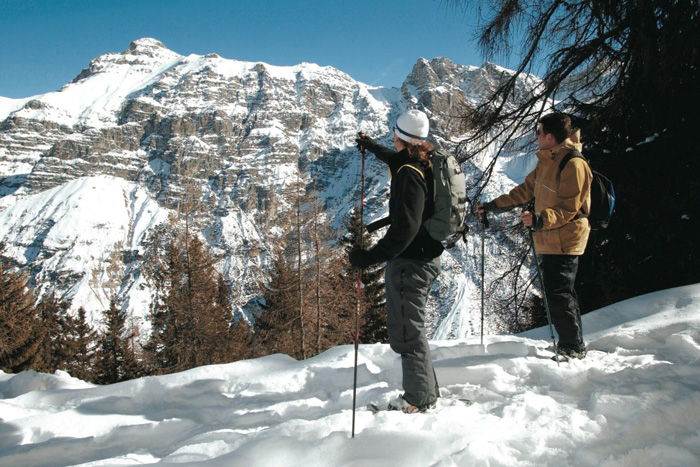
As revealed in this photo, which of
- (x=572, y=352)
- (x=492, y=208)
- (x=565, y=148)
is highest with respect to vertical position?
(x=565, y=148)

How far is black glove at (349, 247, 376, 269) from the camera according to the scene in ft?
→ 8.83

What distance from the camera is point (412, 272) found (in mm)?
2771

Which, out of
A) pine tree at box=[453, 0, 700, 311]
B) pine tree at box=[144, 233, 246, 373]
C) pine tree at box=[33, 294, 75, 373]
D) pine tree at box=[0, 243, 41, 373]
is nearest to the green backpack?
pine tree at box=[453, 0, 700, 311]

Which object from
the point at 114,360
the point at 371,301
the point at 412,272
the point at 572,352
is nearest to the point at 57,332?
the point at 114,360

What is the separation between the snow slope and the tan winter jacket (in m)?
1.03

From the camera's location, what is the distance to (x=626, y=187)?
6391 mm

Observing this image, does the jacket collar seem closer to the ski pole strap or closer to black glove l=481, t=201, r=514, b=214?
black glove l=481, t=201, r=514, b=214

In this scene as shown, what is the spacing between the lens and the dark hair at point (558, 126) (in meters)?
3.48

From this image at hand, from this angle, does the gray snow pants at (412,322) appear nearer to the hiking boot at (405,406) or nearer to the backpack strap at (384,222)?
the hiking boot at (405,406)

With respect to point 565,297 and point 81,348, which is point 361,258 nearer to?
point 565,297

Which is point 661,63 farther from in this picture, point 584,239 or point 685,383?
point 685,383

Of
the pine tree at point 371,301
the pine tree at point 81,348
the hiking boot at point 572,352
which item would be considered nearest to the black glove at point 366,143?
the hiking boot at point 572,352

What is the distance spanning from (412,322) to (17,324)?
65.0 ft

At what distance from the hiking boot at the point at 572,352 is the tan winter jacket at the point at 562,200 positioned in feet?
2.82
